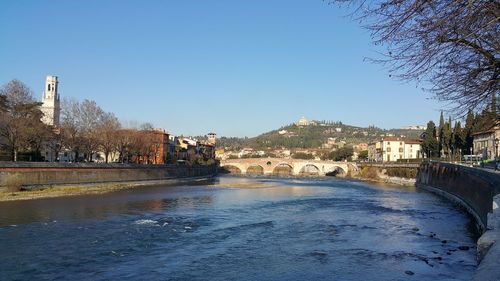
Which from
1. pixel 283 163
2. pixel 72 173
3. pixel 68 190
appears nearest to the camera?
pixel 68 190

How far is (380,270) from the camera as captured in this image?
572 inches

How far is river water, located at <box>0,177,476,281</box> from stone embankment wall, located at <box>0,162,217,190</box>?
1193 cm

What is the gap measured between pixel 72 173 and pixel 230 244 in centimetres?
3763

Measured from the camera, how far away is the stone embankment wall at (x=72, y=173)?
141ft

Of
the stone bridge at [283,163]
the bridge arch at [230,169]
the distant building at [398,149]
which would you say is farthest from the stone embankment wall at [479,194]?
the bridge arch at [230,169]

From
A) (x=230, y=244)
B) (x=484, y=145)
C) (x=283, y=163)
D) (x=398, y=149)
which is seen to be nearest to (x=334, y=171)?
(x=283, y=163)

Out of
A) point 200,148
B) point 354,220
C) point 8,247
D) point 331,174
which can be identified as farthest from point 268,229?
point 200,148

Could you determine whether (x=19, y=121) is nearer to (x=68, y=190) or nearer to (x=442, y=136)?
(x=68, y=190)

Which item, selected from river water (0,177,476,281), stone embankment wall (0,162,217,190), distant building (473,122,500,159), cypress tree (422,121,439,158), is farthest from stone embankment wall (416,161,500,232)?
stone embankment wall (0,162,217,190)

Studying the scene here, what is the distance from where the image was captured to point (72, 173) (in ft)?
170

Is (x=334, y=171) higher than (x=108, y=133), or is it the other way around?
(x=108, y=133)

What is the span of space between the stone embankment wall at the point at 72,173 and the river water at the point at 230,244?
1193 centimetres

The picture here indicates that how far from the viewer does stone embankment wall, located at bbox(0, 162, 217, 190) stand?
42875 mm

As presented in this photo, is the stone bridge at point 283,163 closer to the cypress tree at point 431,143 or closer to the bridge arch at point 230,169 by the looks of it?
the bridge arch at point 230,169
